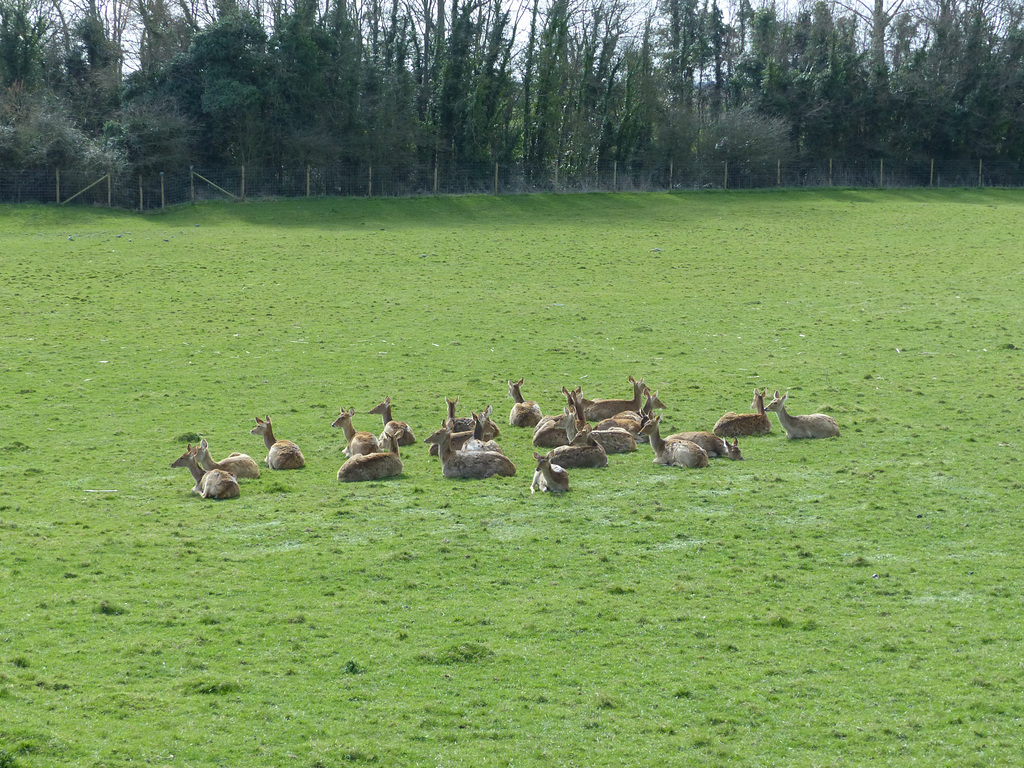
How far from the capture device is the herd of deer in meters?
14.3

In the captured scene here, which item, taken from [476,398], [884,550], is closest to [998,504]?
[884,550]

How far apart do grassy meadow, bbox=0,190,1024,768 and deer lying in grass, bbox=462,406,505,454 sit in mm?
600

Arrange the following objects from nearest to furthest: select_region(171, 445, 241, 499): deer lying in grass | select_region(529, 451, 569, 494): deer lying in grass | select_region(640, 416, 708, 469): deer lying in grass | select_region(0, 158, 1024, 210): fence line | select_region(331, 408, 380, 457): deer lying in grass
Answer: select_region(171, 445, 241, 499): deer lying in grass → select_region(529, 451, 569, 494): deer lying in grass → select_region(640, 416, 708, 469): deer lying in grass → select_region(331, 408, 380, 457): deer lying in grass → select_region(0, 158, 1024, 210): fence line

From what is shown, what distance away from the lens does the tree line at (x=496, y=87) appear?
164 feet

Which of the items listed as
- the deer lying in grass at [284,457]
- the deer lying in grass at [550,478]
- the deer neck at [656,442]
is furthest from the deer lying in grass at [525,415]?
the deer lying in grass at [550,478]

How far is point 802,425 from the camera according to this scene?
16.7 m

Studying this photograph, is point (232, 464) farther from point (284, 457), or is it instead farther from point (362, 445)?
point (362, 445)

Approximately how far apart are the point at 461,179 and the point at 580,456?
38111mm

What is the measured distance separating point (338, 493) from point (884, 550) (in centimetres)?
626

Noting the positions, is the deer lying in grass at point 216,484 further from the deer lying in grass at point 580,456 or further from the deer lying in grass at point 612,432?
the deer lying in grass at point 612,432

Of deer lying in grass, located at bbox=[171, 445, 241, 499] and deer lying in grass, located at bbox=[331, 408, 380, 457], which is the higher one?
deer lying in grass, located at bbox=[331, 408, 380, 457]

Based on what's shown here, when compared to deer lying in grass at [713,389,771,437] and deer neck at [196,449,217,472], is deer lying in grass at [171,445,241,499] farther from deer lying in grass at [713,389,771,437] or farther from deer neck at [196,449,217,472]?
deer lying in grass at [713,389,771,437]

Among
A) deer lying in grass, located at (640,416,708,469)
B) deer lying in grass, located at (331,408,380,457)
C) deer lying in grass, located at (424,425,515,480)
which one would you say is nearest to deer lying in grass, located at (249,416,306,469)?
deer lying in grass, located at (331,408,380,457)

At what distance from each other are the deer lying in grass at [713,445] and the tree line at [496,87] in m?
35.5
